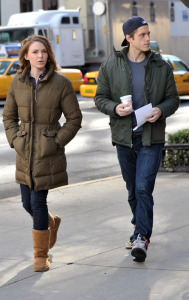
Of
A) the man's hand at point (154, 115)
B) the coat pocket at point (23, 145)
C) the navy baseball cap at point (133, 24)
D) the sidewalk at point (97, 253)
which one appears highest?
the navy baseball cap at point (133, 24)

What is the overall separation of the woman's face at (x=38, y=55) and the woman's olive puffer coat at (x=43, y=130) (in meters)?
0.09

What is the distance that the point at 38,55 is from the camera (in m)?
5.76

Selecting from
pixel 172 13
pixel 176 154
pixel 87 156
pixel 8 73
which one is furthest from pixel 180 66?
pixel 176 154

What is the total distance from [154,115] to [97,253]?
1.24 meters

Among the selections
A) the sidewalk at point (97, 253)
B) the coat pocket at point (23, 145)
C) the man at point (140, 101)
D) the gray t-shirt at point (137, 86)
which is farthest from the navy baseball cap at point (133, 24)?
the sidewalk at point (97, 253)

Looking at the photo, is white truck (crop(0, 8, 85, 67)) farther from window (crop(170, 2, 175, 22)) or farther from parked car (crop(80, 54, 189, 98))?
parked car (crop(80, 54, 189, 98))

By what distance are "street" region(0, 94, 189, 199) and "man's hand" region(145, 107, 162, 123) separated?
4079 millimetres

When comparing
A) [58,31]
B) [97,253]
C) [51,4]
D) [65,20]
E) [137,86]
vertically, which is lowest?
[51,4]

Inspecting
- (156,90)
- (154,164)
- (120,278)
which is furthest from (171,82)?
(120,278)

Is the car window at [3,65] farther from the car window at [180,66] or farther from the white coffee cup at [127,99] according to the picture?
the white coffee cup at [127,99]

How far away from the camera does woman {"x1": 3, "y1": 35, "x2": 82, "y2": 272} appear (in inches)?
225

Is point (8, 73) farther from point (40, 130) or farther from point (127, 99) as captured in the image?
point (127, 99)

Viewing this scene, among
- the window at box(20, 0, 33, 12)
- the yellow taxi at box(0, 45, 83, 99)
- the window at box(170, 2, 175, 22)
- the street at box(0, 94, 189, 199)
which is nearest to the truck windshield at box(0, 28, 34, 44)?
the yellow taxi at box(0, 45, 83, 99)

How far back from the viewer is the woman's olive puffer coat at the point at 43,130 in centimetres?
571
